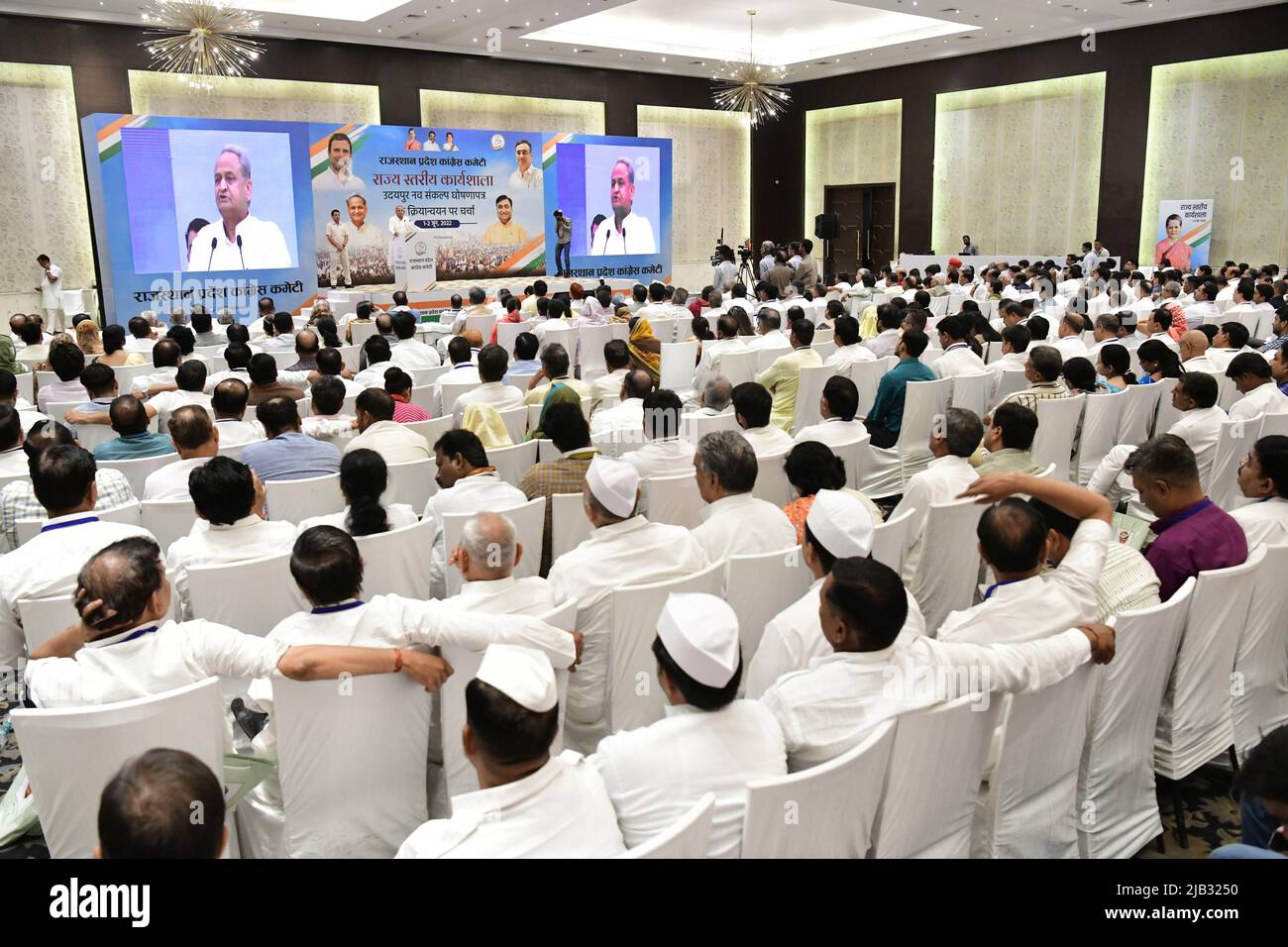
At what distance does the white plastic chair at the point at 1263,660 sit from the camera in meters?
3.19

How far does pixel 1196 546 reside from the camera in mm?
3396

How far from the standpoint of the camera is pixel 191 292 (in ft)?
46.1

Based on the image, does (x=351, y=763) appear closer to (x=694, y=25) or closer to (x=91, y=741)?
(x=91, y=741)

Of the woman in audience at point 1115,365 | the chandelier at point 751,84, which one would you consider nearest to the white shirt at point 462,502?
the woman in audience at point 1115,365

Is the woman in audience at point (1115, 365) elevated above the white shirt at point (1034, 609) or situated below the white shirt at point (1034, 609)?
above

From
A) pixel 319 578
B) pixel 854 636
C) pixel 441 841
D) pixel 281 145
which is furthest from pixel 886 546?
pixel 281 145

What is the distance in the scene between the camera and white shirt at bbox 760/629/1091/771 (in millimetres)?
2373

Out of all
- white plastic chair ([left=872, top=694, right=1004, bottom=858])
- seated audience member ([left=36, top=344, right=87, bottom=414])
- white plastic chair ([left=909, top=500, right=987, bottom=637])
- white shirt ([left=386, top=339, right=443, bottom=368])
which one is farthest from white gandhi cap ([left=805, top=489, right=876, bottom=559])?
white shirt ([left=386, top=339, right=443, bottom=368])

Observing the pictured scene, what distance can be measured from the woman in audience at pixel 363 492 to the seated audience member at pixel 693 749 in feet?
6.07

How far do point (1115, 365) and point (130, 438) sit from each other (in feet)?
19.6

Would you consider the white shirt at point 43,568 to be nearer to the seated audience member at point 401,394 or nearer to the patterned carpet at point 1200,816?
the patterned carpet at point 1200,816

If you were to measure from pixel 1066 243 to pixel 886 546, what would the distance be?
1780cm

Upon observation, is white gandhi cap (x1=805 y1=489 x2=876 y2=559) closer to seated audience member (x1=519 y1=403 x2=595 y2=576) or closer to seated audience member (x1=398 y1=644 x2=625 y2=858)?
seated audience member (x1=398 y1=644 x2=625 y2=858)

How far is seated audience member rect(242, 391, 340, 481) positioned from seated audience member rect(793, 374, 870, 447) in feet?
7.94
